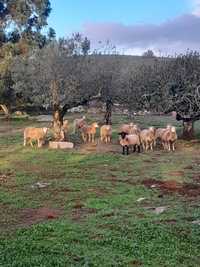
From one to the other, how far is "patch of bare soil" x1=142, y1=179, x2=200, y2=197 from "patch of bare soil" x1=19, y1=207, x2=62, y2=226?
154 inches

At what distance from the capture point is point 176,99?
2992cm

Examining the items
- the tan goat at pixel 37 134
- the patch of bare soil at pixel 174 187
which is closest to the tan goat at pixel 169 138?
the tan goat at pixel 37 134

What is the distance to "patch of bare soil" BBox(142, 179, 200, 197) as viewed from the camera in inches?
648

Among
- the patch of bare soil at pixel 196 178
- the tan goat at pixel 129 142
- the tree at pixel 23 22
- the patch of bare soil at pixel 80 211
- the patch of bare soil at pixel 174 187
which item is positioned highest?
the tree at pixel 23 22

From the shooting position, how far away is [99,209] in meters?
14.0

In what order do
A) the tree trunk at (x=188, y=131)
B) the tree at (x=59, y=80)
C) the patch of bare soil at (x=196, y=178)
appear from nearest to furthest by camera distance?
1. the patch of bare soil at (x=196, y=178)
2. the tree trunk at (x=188, y=131)
3. the tree at (x=59, y=80)

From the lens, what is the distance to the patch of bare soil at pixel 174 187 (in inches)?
648

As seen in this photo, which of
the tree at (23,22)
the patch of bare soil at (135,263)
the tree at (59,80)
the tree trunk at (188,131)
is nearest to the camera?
the patch of bare soil at (135,263)

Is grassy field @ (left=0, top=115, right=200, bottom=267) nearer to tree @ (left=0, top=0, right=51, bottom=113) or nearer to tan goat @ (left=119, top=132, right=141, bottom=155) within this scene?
tan goat @ (left=119, top=132, right=141, bottom=155)

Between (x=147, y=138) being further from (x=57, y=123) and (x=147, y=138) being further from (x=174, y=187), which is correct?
(x=174, y=187)

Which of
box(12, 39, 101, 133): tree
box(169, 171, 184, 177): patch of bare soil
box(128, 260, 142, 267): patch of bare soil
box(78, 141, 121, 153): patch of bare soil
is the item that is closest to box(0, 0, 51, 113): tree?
box(12, 39, 101, 133): tree

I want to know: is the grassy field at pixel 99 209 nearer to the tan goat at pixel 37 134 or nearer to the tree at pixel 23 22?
the tan goat at pixel 37 134

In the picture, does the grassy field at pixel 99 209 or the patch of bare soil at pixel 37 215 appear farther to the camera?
the patch of bare soil at pixel 37 215

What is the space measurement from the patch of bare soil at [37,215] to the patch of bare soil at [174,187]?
154 inches
